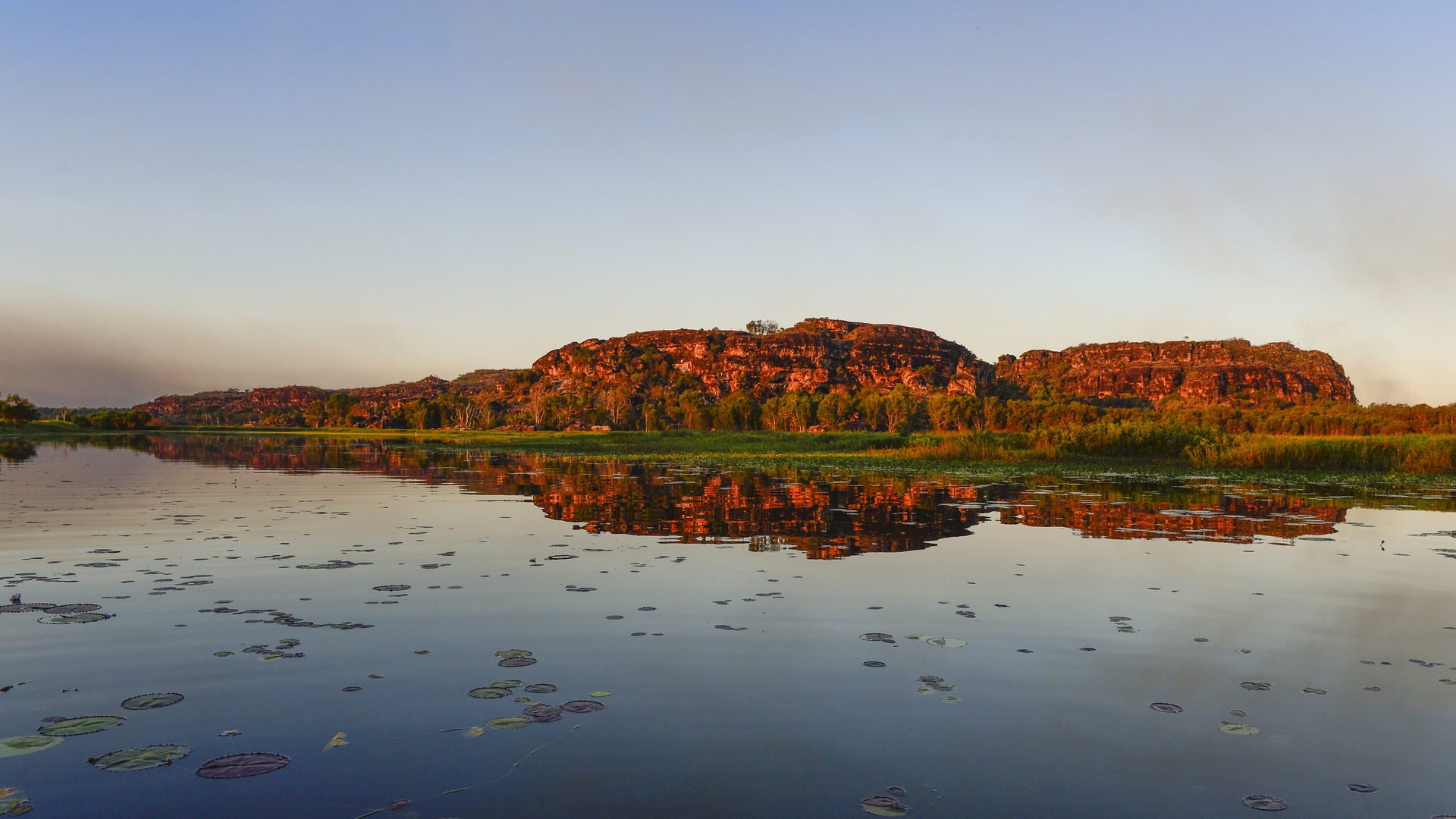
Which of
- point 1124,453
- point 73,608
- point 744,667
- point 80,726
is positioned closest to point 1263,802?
point 744,667

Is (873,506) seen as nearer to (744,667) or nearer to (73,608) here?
(744,667)

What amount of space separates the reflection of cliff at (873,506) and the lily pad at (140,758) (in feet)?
36.1

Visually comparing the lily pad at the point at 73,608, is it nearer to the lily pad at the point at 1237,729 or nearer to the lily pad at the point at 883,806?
the lily pad at the point at 883,806

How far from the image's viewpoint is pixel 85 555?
14461 millimetres

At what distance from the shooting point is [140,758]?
5.77 meters

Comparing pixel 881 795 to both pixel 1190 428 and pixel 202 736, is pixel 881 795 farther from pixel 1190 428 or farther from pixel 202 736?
pixel 1190 428

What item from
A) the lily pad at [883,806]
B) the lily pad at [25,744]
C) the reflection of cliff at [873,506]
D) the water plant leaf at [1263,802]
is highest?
the reflection of cliff at [873,506]

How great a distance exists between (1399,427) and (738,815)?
2663 inches

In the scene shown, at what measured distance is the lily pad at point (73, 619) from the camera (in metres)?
9.58

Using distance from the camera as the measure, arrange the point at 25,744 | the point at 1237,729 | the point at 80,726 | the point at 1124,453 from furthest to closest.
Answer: the point at 1124,453, the point at 1237,729, the point at 80,726, the point at 25,744

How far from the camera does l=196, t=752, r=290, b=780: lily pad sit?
554 cm

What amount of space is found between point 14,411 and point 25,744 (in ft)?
564

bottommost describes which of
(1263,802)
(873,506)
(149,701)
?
(1263,802)

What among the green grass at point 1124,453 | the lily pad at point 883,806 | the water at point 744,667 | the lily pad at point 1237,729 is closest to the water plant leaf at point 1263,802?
the water at point 744,667
